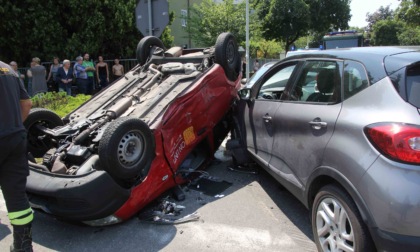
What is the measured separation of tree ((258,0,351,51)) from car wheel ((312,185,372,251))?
2649cm

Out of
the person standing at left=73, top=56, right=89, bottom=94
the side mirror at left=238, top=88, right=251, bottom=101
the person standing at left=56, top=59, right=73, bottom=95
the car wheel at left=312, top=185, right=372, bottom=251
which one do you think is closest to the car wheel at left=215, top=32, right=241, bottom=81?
the side mirror at left=238, top=88, right=251, bottom=101

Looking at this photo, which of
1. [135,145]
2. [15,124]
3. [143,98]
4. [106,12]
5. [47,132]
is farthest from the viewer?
[106,12]

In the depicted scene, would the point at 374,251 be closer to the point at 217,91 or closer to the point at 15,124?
the point at 15,124

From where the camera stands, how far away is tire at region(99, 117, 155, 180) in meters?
3.53

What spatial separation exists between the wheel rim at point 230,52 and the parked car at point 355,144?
1.66 m

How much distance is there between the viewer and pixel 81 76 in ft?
36.8

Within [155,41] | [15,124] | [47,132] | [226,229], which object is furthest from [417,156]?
[155,41]

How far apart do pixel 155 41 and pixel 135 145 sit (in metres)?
3.25

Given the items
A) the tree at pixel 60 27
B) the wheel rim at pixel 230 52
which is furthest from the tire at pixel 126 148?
the tree at pixel 60 27

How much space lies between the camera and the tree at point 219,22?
22484 mm

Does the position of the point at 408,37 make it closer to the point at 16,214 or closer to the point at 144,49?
the point at 144,49

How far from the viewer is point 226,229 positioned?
3807 millimetres

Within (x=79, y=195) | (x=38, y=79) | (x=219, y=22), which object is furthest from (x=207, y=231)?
(x=219, y=22)

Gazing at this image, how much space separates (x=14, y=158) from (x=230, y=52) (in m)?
3.45
